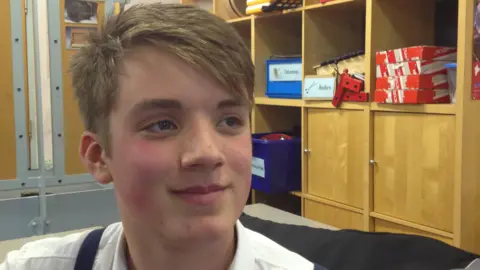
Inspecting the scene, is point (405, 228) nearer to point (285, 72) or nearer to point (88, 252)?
point (285, 72)

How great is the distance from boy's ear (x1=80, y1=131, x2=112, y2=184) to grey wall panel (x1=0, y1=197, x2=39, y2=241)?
241 centimetres

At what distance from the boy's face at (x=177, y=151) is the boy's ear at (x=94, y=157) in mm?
78

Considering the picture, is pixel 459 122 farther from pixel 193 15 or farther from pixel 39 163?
pixel 39 163

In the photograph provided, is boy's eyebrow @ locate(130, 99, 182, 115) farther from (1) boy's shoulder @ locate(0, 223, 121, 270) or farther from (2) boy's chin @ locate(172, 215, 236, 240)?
(1) boy's shoulder @ locate(0, 223, 121, 270)

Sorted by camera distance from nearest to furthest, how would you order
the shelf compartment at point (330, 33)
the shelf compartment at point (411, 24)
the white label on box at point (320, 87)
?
1. the shelf compartment at point (411, 24)
2. the white label on box at point (320, 87)
3. the shelf compartment at point (330, 33)

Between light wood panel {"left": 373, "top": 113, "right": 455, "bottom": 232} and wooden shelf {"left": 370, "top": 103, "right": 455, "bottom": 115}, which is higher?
wooden shelf {"left": 370, "top": 103, "right": 455, "bottom": 115}

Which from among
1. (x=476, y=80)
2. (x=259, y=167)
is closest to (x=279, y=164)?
(x=259, y=167)

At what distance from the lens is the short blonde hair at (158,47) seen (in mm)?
845

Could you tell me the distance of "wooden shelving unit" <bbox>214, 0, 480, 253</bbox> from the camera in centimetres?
186

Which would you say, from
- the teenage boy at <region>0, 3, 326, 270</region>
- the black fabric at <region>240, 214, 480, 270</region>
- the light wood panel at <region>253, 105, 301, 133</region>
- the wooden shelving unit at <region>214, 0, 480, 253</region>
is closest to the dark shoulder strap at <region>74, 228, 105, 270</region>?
the teenage boy at <region>0, 3, 326, 270</region>

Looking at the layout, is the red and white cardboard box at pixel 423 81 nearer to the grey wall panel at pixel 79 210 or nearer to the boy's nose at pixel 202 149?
the boy's nose at pixel 202 149

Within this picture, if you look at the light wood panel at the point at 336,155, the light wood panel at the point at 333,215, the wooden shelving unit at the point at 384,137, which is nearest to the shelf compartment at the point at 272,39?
the wooden shelving unit at the point at 384,137

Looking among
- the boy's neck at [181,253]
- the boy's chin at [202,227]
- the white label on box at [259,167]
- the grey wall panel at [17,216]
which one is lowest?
the grey wall panel at [17,216]

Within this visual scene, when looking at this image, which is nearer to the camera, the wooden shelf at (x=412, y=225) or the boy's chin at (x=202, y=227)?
the boy's chin at (x=202, y=227)
